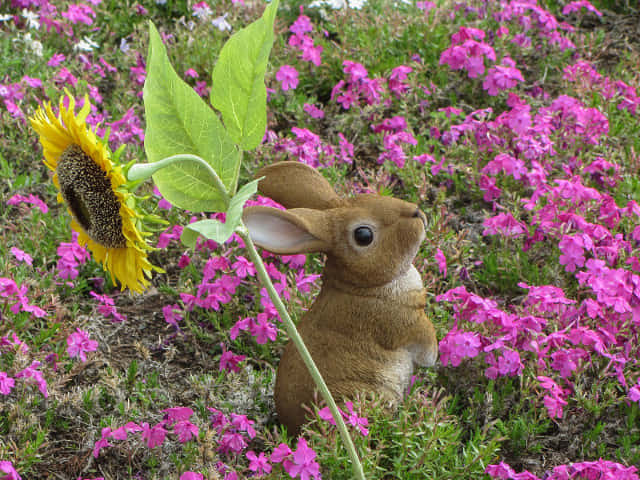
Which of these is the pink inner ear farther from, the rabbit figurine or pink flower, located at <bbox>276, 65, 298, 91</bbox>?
pink flower, located at <bbox>276, 65, 298, 91</bbox>

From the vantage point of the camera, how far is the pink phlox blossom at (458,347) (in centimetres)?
304

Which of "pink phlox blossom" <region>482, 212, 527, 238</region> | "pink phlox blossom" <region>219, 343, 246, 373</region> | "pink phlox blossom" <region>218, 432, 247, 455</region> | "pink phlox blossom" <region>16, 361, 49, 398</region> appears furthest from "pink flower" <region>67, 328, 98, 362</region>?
"pink phlox blossom" <region>482, 212, 527, 238</region>

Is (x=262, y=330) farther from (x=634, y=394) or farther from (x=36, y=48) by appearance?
(x=36, y=48)

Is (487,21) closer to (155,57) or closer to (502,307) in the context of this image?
(502,307)

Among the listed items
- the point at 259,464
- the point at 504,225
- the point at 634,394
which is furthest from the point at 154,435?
the point at 504,225

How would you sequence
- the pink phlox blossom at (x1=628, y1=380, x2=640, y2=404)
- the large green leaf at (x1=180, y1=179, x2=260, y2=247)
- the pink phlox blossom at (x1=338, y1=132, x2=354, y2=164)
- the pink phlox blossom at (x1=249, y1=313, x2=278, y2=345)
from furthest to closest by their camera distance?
the pink phlox blossom at (x1=338, y1=132, x2=354, y2=164), the pink phlox blossom at (x1=249, y1=313, x2=278, y2=345), the pink phlox blossom at (x1=628, y1=380, x2=640, y2=404), the large green leaf at (x1=180, y1=179, x2=260, y2=247)

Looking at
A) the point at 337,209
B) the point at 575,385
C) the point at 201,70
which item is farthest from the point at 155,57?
the point at 201,70

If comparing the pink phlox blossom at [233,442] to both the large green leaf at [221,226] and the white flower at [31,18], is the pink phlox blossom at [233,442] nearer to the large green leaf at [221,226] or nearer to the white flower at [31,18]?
the large green leaf at [221,226]

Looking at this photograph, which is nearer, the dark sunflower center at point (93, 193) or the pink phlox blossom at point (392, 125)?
the dark sunflower center at point (93, 193)

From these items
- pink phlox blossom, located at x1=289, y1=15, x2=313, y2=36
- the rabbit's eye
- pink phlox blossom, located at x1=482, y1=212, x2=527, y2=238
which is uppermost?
pink phlox blossom, located at x1=289, y1=15, x2=313, y2=36

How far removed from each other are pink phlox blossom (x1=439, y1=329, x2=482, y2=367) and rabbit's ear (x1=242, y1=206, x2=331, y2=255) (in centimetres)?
73

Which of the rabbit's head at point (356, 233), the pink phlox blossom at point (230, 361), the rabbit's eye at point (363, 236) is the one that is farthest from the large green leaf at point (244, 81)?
the pink phlox blossom at point (230, 361)

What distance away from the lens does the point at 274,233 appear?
8.41 ft

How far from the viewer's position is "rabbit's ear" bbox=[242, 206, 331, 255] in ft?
8.19
